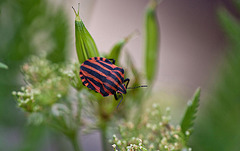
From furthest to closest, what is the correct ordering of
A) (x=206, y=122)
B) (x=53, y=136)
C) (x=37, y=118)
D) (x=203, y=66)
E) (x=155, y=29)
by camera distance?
1. (x=203, y=66)
2. (x=53, y=136)
3. (x=206, y=122)
4. (x=155, y=29)
5. (x=37, y=118)

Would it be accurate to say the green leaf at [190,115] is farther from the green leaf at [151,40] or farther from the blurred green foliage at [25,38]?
the blurred green foliage at [25,38]

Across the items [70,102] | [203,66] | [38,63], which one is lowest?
[70,102]

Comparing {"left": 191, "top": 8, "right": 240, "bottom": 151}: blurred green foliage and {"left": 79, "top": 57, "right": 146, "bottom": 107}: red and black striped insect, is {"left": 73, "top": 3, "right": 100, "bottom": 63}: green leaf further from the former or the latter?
{"left": 191, "top": 8, "right": 240, "bottom": 151}: blurred green foliage

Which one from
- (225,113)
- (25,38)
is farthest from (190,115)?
(25,38)

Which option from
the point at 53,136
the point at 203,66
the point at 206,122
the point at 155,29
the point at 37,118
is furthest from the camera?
the point at 203,66

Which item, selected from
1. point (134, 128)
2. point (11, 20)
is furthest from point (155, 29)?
point (11, 20)

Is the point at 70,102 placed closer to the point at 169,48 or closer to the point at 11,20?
the point at 11,20

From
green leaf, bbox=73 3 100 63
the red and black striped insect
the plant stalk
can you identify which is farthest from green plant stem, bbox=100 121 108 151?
green leaf, bbox=73 3 100 63
